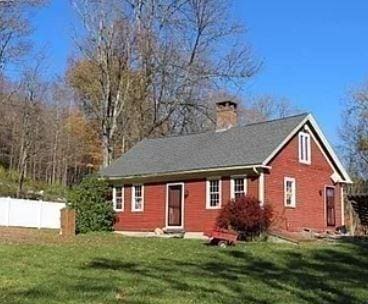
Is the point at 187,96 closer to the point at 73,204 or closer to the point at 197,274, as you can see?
the point at 73,204

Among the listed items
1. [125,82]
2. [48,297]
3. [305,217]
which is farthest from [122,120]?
[48,297]

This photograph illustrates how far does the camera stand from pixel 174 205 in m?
26.9

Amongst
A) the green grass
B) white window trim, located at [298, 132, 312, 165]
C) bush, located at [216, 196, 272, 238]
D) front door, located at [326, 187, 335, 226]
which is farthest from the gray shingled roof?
the green grass

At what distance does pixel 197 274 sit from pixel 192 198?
1371cm

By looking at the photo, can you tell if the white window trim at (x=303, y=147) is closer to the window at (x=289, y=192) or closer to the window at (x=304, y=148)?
the window at (x=304, y=148)

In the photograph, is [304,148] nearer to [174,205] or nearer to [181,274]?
[174,205]

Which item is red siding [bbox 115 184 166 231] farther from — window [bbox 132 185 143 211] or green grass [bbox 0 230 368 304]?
green grass [bbox 0 230 368 304]

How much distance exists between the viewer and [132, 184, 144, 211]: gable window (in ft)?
93.2

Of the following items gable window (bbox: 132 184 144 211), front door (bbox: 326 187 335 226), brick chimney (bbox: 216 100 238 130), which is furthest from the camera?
brick chimney (bbox: 216 100 238 130)

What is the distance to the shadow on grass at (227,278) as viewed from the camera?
973 cm

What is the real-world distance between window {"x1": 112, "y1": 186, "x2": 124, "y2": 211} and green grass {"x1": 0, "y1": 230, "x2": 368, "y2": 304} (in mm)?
10258

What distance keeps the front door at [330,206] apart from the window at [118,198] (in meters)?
9.25

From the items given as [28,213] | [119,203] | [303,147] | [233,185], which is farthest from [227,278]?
[28,213]

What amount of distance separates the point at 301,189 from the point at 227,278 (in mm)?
14898
